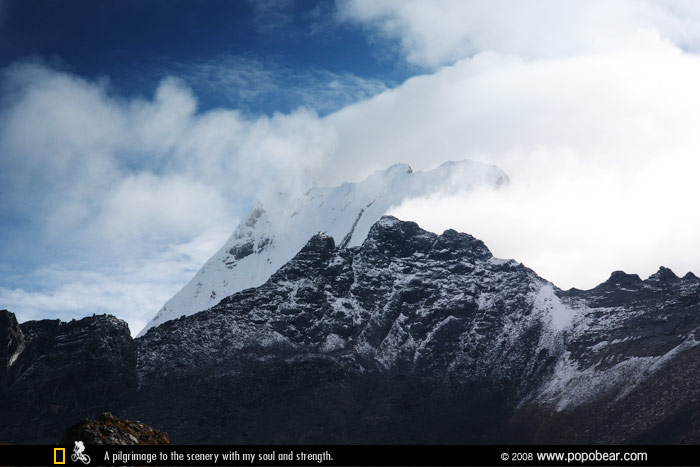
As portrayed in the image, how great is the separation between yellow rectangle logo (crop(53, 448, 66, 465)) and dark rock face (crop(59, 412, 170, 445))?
209cm

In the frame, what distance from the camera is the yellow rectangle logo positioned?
41.7 metres

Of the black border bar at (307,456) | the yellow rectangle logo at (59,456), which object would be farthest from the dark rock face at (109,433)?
the black border bar at (307,456)

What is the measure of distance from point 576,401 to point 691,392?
34.4m

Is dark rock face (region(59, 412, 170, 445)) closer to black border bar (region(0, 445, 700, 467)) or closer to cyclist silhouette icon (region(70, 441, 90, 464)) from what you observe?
cyclist silhouette icon (region(70, 441, 90, 464))

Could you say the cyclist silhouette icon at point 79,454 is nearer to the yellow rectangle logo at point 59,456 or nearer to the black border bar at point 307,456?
the black border bar at point 307,456

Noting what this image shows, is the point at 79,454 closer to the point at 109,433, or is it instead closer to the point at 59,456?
the point at 59,456

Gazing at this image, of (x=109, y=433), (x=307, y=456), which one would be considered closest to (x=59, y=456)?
(x=109, y=433)

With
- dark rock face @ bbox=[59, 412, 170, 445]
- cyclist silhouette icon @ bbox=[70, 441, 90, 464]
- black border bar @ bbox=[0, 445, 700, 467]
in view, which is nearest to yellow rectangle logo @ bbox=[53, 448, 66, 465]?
black border bar @ bbox=[0, 445, 700, 467]

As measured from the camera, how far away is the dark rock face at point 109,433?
46250 millimetres

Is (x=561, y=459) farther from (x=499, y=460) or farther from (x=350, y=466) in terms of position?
(x=350, y=466)

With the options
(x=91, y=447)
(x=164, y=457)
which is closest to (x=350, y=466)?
(x=164, y=457)

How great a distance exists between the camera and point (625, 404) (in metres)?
181

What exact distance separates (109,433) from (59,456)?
6.44m

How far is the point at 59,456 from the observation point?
4200 cm
